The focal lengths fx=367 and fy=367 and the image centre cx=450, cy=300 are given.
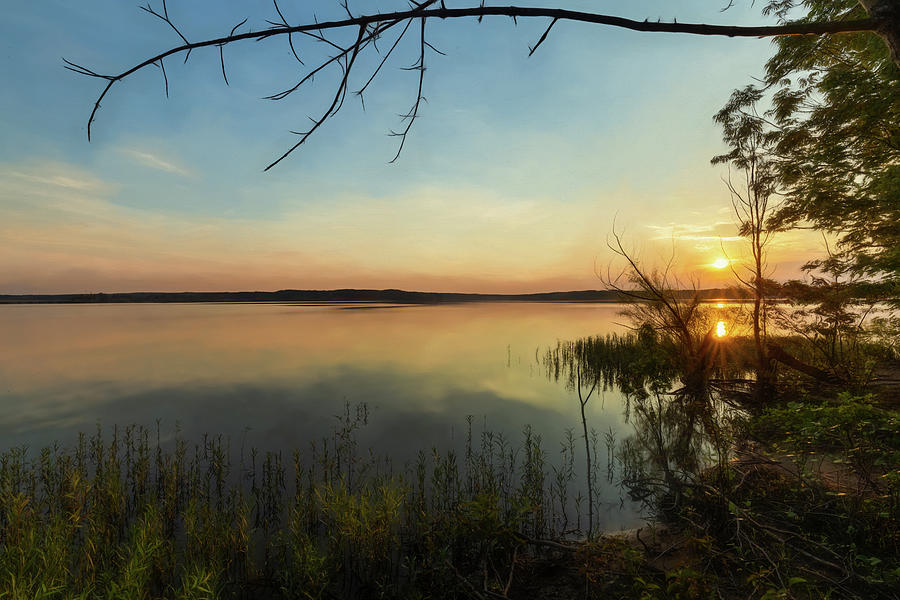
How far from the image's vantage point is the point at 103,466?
29.5 ft

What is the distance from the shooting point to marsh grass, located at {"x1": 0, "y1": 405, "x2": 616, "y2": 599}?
15.0ft

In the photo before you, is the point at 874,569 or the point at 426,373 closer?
the point at 874,569

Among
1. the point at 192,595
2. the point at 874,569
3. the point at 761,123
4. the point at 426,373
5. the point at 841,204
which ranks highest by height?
the point at 761,123

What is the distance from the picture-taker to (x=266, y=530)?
20.7ft

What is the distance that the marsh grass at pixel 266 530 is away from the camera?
4.57 m

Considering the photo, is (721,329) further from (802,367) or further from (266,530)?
(266,530)

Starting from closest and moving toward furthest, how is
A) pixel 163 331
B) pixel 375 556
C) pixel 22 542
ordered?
pixel 22 542 → pixel 375 556 → pixel 163 331

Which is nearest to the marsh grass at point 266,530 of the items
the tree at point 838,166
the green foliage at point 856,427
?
the green foliage at point 856,427

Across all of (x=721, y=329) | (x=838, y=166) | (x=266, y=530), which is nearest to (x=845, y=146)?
(x=838, y=166)

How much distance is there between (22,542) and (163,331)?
141 ft

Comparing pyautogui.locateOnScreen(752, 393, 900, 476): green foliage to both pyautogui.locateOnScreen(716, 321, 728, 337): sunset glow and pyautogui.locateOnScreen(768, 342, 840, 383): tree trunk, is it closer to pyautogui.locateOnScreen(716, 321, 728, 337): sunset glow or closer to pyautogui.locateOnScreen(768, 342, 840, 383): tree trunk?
pyautogui.locateOnScreen(768, 342, 840, 383): tree trunk

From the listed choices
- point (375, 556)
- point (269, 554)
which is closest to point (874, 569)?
point (375, 556)

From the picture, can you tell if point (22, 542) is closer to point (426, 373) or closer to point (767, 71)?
point (426, 373)

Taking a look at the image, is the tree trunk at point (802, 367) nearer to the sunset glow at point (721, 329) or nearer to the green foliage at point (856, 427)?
the sunset glow at point (721, 329)
